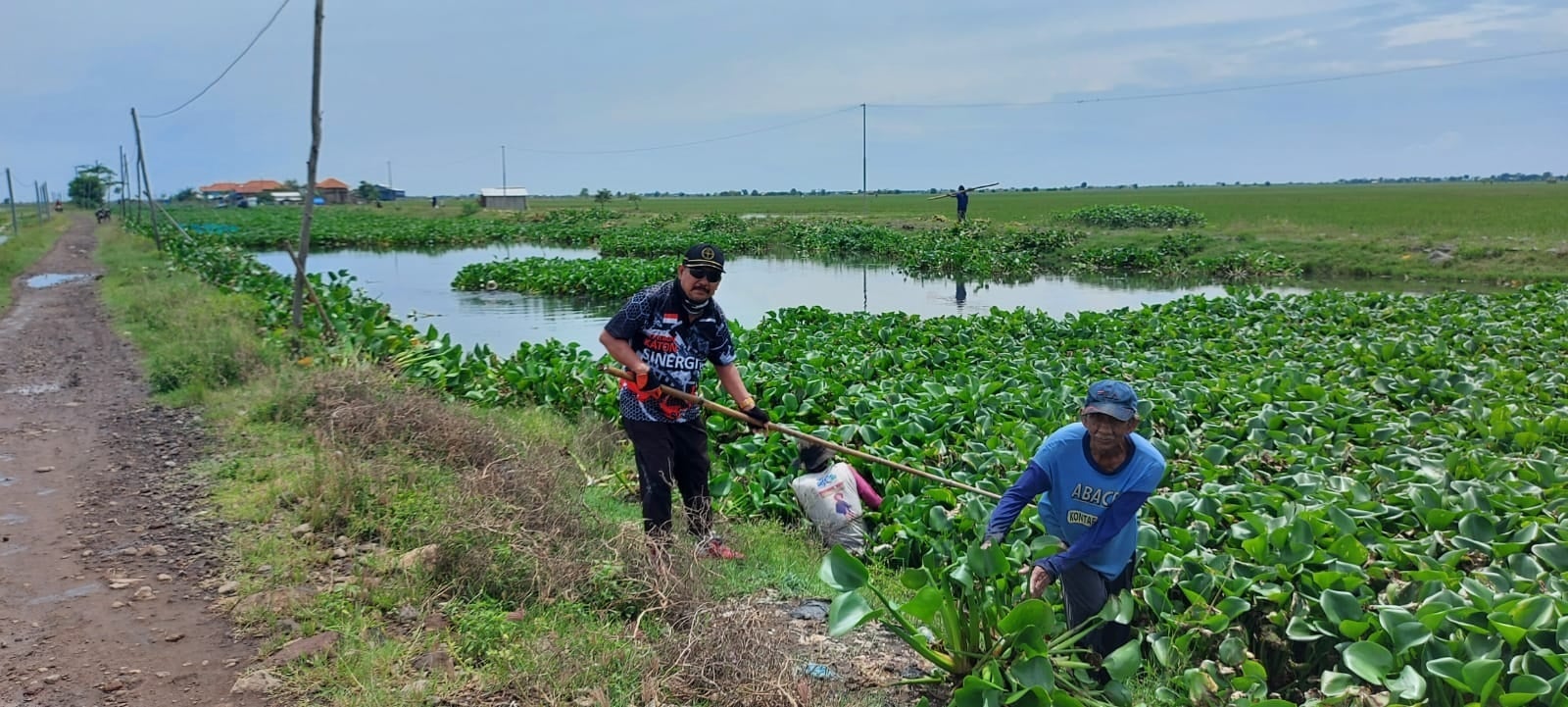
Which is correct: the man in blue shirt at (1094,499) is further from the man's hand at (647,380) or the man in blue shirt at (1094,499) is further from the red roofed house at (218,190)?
the red roofed house at (218,190)

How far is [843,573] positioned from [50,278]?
22479 millimetres

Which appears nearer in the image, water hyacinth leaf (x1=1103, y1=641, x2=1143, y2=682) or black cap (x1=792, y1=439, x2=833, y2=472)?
water hyacinth leaf (x1=1103, y1=641, x2=1143, y2=682)

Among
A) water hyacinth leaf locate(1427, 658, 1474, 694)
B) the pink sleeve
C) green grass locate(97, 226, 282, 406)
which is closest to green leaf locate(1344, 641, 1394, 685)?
water hyacinth leaf locate(1427, 658, 1474, 694)

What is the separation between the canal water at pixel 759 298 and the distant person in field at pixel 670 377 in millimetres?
8225

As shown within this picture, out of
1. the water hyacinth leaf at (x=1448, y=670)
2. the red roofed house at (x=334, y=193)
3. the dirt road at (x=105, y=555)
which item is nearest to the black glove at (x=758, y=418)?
the dirt road at (x=105, y=555)

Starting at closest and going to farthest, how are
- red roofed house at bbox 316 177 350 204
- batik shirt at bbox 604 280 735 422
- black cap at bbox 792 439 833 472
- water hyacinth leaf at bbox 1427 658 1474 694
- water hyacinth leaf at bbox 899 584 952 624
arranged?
water hyacinth leaf at bbox 1427 658 1474 694 < water hyacinth leaf at bbox 899 584 952 624 < batik shirt at bbox 604 280 735 422 < black cap at bbox 792 439 833 472 < red roofed house at bbox 316 177 350 204

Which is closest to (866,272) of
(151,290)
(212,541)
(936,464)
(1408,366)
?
(151,290)

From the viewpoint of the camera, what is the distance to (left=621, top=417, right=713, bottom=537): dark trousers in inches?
181

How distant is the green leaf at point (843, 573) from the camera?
3.34 metres

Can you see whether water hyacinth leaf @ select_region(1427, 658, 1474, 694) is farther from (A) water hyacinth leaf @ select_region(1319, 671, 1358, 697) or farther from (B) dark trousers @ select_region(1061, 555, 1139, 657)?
(B) dark trousers @ select_region(1061, 555, 1139, 657)

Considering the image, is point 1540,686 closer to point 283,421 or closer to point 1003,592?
point 1003,592

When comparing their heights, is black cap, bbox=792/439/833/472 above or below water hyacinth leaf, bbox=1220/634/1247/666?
above

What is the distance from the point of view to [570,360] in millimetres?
9188

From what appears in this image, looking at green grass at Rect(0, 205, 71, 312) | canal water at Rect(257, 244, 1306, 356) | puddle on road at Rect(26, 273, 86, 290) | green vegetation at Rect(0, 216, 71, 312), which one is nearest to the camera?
canal water at Rect(257, 244, 1306, 356)
